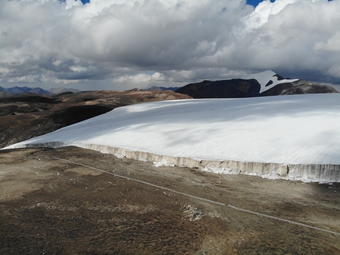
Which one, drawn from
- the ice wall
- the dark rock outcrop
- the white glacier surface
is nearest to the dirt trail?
the ice wall

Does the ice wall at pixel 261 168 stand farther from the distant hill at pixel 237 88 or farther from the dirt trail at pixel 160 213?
the distant hill at pixel 237 88

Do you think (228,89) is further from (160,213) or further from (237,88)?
(160,213)

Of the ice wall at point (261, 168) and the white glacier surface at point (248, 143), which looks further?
the white glacier surface at point (248, 143)

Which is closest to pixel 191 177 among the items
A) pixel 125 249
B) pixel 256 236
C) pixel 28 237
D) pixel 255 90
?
pixel 256 236

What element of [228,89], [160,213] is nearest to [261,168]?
[160,213]

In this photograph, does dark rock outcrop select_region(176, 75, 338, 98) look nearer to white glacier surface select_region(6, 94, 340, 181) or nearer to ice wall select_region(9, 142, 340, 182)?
Result: white glacier surface select_region(6, 94, 340, 181)

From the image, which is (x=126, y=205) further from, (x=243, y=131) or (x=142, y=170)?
(x=243, y=131)

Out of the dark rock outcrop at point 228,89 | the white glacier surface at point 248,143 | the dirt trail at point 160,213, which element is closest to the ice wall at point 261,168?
the white glacier surface at point 248,143

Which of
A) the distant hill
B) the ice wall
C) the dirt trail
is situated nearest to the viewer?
the dirt trail
